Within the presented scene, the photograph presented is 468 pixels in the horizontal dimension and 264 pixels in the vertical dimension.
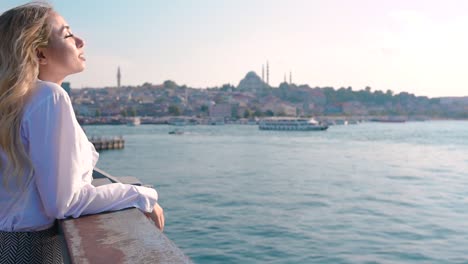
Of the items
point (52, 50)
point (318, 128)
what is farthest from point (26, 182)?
point (318, 128)

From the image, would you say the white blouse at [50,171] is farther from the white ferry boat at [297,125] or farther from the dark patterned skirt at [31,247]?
the white ferry boat at [297,125]

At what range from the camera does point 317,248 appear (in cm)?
684

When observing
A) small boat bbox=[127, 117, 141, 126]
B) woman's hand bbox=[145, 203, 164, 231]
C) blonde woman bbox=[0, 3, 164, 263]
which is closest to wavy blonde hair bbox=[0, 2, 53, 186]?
blonde woman bbox=[0, 3, 164, 263]

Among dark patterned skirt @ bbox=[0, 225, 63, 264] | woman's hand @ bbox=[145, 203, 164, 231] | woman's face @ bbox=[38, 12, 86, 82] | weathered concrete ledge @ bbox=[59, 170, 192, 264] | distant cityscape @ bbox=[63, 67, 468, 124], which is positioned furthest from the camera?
distant cityscape @ bbox=[63, 67, 468, 124]

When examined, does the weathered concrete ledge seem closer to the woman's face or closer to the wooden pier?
the woman's face

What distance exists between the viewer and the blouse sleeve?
1.05 meters

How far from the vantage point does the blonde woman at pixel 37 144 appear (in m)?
1.06

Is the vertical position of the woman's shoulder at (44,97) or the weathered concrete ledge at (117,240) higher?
the woman's shoulder at (44,97)

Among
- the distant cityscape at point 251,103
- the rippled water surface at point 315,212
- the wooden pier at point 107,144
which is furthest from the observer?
the distant cityscape at point 251,103

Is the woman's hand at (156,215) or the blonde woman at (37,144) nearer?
the blonde woman at (37,144)

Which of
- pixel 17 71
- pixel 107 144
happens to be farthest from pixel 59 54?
pixel 107 144

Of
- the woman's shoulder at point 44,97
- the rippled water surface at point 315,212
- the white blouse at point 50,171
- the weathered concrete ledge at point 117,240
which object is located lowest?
the rippled water surface at point 315,212

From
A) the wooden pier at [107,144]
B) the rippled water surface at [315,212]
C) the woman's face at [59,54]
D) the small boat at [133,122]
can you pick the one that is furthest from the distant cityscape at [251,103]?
the woman's face at [59,54]

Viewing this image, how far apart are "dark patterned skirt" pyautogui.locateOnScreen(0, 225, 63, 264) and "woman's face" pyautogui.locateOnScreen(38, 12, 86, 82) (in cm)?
38
